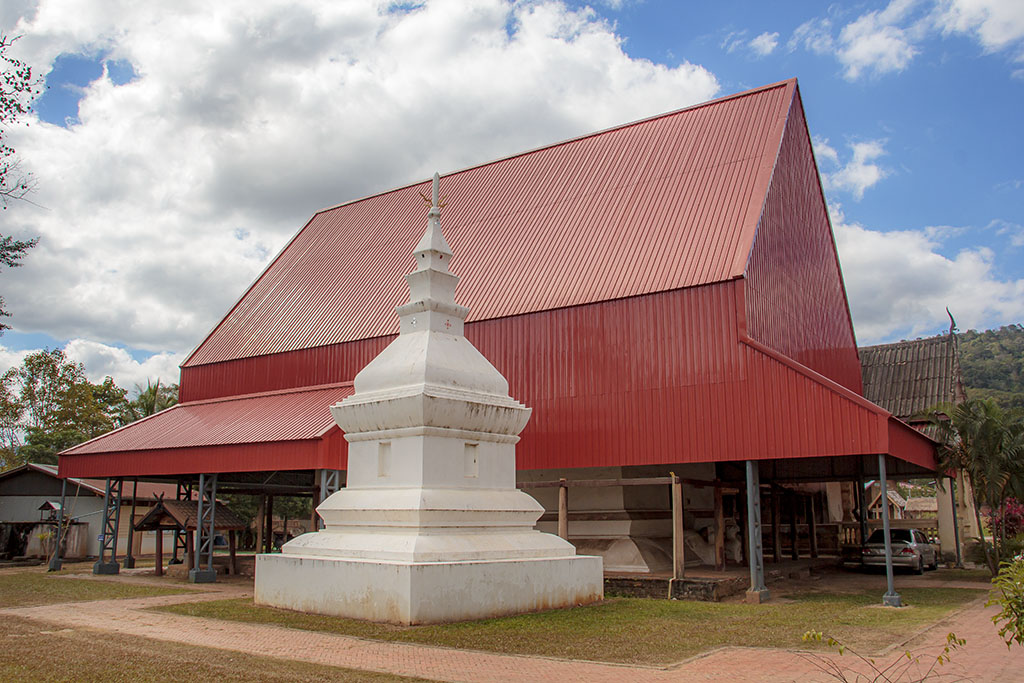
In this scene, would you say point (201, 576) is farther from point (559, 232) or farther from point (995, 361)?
point (995, 361)

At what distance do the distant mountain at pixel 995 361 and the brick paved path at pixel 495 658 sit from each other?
5742cm

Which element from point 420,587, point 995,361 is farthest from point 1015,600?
point 995,361

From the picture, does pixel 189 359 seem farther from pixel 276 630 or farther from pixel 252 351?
pixel 276 630

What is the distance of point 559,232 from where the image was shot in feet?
68.3

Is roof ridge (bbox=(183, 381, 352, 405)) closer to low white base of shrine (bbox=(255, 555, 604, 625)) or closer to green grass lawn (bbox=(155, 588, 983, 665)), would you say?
green grass lawn (bbox=(155, 588, 983, 665))

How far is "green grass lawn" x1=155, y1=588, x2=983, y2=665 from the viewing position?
931 cm

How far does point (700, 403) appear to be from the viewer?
632 inches

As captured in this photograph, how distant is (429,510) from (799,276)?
13358 mm

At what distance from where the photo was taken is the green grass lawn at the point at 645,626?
30.6ft

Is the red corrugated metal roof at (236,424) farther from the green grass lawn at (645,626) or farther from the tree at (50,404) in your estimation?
the tree at (50,404)

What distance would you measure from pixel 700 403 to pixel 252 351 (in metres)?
14.6

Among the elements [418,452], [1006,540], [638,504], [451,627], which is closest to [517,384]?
[638,504]

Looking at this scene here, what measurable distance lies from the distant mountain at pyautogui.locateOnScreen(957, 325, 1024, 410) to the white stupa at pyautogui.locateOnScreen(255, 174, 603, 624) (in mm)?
57248

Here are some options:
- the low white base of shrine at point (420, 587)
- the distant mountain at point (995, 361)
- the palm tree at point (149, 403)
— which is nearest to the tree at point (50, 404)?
the palm tree at point (149, 403)
